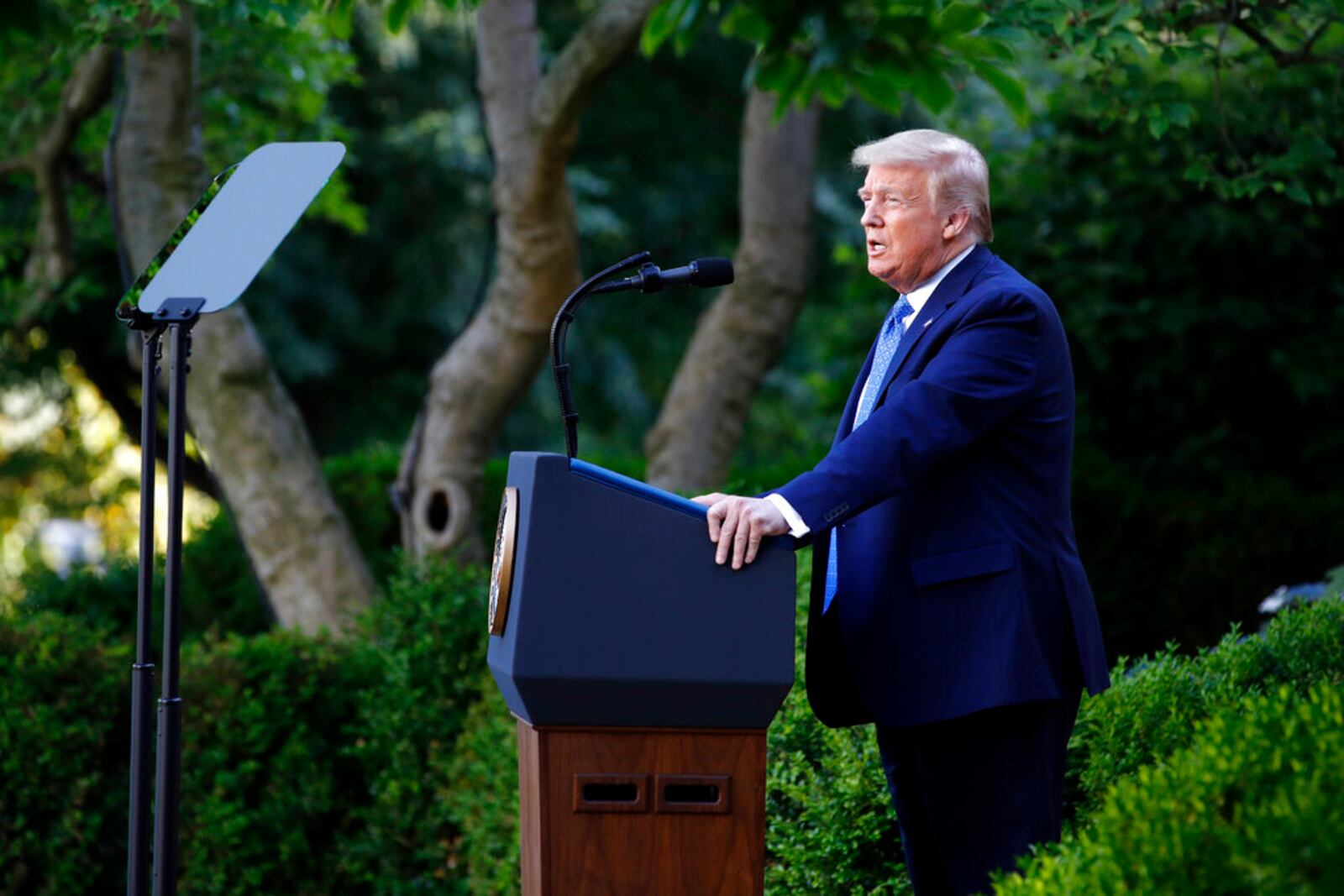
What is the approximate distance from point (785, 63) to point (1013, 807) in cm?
148

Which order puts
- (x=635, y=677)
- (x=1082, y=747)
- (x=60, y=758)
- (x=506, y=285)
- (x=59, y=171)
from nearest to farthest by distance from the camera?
(x=635, y=677) < (x=1082, y=747) < (x=60, y=758) < (x=506, y=285) < (x=59, y=171)

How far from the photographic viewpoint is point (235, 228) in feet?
11.9

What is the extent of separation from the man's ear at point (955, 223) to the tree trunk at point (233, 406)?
15.2ft

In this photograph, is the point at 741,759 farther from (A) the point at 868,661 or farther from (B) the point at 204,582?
(B) the point at 204,582

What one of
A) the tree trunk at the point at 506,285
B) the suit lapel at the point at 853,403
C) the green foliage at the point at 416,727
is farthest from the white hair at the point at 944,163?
the tree trunk at the point at 506,285

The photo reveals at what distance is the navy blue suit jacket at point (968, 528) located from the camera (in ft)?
10.0

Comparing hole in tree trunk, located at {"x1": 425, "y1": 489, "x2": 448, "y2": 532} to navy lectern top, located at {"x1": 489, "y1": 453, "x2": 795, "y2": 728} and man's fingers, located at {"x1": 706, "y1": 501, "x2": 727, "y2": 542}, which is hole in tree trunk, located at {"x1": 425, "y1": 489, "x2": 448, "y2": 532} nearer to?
navy lectern top, located at {"x1": 489, "y1": 453, "x2": 795, "y2": 728}

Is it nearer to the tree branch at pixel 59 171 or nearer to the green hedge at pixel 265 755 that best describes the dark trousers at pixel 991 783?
the green hedge at pixel 265 755

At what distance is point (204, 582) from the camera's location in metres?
9.51

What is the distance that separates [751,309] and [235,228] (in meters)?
5.18

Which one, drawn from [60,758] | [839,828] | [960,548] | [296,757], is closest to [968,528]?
[960,548]

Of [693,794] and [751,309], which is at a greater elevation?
[751,309]

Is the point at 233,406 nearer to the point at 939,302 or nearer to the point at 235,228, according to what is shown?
the point at 235,228

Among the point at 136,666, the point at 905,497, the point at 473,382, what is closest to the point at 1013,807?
the point at 905,497
